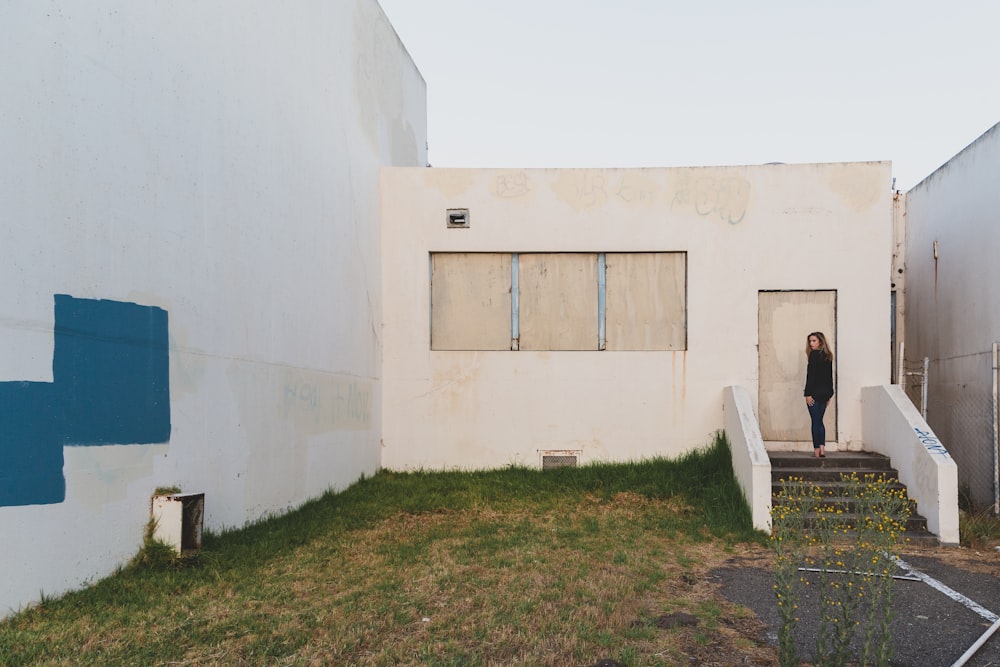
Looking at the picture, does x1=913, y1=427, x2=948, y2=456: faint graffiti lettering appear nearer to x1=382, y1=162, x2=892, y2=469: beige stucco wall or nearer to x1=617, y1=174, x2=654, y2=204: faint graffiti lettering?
x1=382, y1=162, x2=892, y2=469: beige stucco wall

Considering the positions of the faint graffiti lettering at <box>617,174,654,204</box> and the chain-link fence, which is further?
the faint graffiti lettering at <box>617,174,654,204</box>

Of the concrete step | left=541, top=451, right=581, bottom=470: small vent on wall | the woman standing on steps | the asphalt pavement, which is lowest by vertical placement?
the asphalt pavement

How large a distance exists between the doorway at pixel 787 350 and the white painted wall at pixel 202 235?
18.2 feet

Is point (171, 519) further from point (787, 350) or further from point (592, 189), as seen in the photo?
point (787, 350)

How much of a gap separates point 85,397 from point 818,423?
26.6ft

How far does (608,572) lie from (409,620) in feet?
6.60

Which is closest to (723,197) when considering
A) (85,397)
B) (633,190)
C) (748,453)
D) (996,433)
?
(633,190)

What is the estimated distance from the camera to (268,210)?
25.1 ft

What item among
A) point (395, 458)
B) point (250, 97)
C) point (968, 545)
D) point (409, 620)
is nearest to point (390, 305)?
point (395, 458)

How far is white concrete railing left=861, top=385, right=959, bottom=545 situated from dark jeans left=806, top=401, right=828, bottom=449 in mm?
828

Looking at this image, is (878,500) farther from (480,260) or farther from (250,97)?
(480,260)

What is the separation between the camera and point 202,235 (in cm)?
651

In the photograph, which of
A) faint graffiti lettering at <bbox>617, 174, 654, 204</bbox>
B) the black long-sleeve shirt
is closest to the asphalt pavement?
the black long-sleeve shirt

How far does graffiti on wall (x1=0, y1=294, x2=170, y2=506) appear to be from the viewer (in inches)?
183
